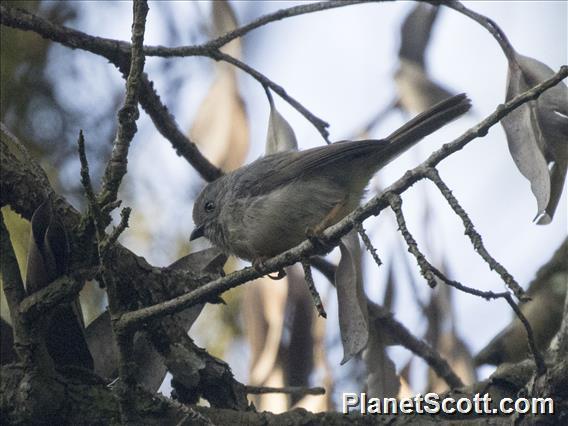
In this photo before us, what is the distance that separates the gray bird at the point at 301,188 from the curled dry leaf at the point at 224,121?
62 cm

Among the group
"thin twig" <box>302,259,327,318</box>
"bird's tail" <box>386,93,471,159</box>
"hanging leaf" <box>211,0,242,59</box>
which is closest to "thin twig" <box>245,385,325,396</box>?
"thin twig" <box>302,259,327,318</box>

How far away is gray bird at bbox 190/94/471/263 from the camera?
4691 mm

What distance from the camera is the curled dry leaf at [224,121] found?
582 cm

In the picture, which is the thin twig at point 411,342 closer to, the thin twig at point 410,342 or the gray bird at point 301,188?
the thin twig at point 410,342

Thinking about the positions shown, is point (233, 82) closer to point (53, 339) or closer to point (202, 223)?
point (202, 223)

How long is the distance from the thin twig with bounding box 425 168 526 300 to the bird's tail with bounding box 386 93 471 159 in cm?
148

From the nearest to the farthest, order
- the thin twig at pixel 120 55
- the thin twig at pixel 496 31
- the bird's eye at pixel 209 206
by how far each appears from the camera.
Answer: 1. the thin twig at pixel 496 31
2. the thin twig at pixel 120 55
3. the bird's eye at pixel 209 206

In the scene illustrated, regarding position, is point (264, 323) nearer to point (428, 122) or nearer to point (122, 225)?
point (428, 122)

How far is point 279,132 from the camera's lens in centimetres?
514

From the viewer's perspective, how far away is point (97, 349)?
436 centimetres

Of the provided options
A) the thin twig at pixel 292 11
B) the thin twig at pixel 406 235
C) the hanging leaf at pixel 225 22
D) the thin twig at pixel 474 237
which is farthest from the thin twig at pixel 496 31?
the hanging leaf at pixel 225 22

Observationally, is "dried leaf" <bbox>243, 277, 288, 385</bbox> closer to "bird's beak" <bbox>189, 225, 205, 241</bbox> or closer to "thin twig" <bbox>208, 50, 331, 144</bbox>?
"bird's beak" <bbox>189, 225, 205, 241</bbox>

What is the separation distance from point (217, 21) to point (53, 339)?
265 centimetres

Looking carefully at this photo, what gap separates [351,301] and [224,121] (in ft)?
6.93
